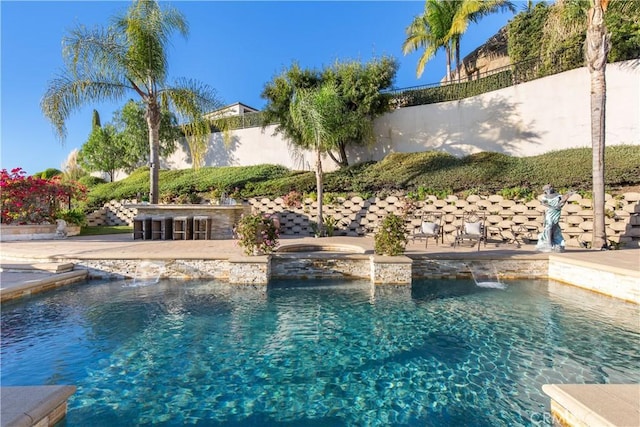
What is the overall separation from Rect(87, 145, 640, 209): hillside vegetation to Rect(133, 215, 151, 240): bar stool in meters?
2.66

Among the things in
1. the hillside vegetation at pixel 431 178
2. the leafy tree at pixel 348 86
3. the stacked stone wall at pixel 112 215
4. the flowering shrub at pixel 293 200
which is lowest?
the stacked stone wall at pixel 112 215

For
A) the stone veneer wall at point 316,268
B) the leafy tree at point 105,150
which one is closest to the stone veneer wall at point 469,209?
the stone veneer wall at point 316,268

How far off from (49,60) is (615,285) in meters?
15.8

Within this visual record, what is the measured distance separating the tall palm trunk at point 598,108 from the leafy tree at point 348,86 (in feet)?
25.6

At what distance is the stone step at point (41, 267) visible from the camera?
6598mm

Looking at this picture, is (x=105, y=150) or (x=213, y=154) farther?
(x=105, y=150)

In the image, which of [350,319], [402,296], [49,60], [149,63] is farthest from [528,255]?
[49,60]

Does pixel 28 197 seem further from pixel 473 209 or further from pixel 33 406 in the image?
pixel 473 209

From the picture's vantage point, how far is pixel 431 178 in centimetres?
1264

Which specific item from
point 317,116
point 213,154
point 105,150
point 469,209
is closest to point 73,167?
point 105,150

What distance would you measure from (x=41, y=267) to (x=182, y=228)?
15.6 ft

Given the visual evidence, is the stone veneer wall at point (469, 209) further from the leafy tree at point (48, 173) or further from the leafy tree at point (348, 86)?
the leafy tree at point (48, 173)

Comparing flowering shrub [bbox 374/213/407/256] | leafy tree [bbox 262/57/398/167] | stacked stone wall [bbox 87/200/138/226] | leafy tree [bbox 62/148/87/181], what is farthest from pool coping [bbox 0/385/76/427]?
leafy tree [bbox 62/148/87/181]

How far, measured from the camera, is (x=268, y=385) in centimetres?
301
